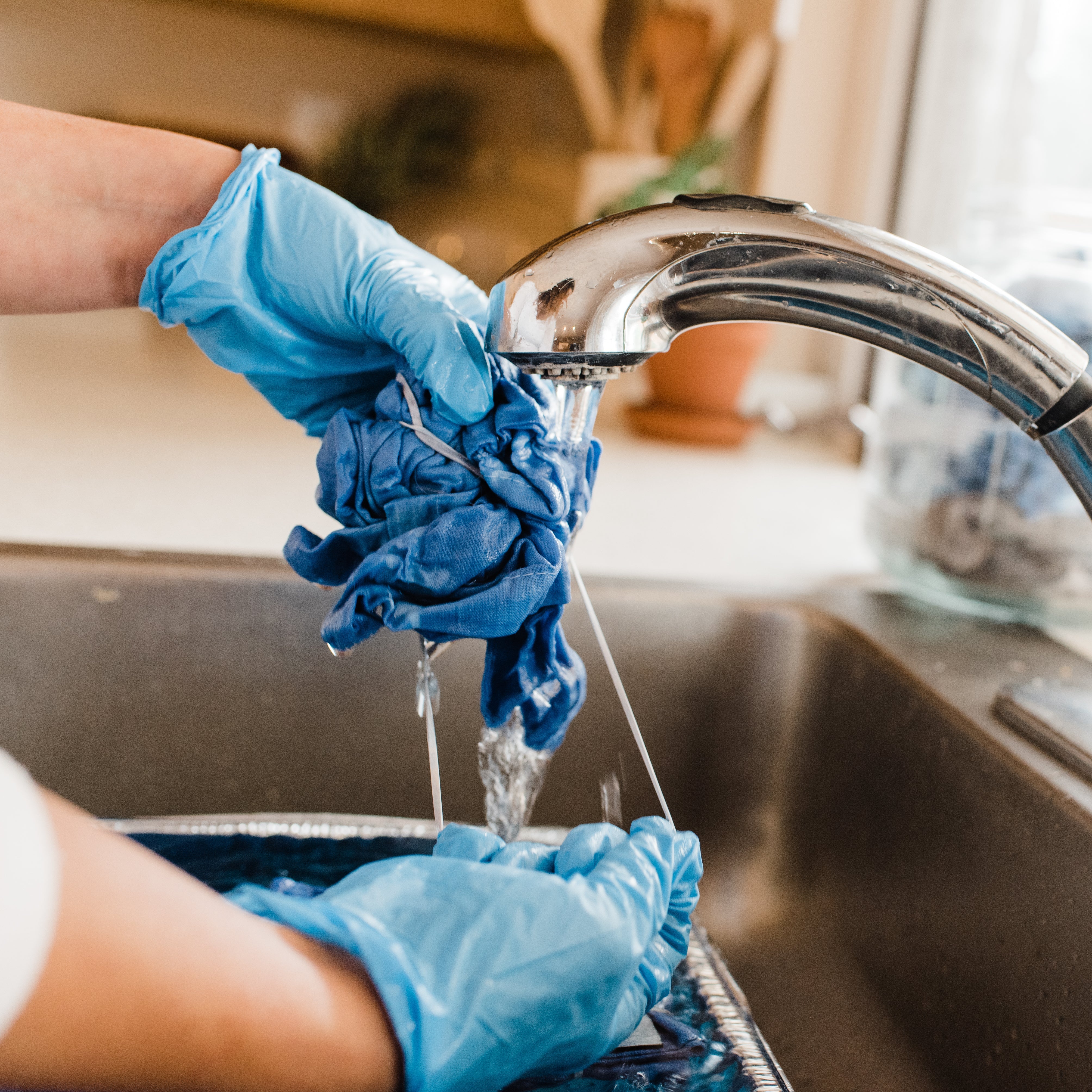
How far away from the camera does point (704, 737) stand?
0.76 m

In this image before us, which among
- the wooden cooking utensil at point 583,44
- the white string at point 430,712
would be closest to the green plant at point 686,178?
the wooden cooking utensil at point 583,44

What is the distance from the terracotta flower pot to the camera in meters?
1.22

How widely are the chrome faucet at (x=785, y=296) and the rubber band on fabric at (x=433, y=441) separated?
0.20 ft

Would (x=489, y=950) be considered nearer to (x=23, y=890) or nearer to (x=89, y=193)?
(x=23, y=890)

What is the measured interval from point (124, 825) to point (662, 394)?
836mm

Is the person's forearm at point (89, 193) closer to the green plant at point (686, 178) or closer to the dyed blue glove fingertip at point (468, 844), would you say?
the dyed blue glove fingertip at point (468, 844)

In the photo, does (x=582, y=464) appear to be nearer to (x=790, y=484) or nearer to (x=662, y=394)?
(x=790, y=484)

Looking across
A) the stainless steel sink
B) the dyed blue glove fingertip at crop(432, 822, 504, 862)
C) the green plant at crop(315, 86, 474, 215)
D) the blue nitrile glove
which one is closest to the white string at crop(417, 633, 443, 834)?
the dyed blue glove fingertip at crop(432, 822, 504, 862)

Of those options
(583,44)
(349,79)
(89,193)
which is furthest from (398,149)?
(89,193)

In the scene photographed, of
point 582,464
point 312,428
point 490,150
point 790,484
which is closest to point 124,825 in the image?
point 312,428

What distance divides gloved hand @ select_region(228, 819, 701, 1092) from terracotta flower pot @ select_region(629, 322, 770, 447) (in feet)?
2.99

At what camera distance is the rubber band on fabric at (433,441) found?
0.45m

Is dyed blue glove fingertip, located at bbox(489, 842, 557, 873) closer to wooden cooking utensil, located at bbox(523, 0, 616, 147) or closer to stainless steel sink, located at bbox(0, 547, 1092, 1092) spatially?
stainless steel sink, located at bbox(0, 547, 1092, 1092)

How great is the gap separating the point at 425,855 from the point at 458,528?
20 centimetres
